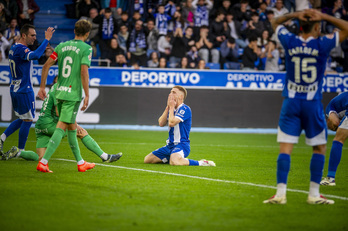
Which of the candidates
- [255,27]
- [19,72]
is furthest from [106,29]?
[19,72]

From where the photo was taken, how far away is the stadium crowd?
20.4 m

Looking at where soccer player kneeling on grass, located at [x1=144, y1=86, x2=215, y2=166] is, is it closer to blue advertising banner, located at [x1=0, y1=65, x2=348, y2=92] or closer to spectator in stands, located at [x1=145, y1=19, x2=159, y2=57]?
blue advertising banner, located at [x1=0, y1=65, x2=348, y2=92]

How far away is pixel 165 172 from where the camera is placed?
27.6 ft

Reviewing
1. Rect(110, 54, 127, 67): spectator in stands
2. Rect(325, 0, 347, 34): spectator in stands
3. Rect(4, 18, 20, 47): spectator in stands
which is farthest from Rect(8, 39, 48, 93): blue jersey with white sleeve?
Rect(325, 0, 347, 34): spectator in stands

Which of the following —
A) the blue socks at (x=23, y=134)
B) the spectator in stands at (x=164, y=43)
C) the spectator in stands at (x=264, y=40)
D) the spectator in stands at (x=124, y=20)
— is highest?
the spectator in stands at (x=124, y=20)

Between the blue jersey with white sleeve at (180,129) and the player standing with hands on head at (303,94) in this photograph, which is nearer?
the player standing with hands on head at (303,94)

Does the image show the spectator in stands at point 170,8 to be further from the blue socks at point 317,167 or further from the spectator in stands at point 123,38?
the blue socks at point 317,167

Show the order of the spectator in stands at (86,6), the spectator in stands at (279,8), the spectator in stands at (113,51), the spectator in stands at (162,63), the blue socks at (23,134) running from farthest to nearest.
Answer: the spectator in stands at (279,8) < the spectator in stands at (86,6) < the spectator in stands at (113,51) < the spectator in stands at (162,63) < the blue socks at (23,134)

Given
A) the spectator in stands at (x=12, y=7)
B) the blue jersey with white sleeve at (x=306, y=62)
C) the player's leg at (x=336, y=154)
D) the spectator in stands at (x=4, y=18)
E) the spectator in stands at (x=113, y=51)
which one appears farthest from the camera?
the spectator in stands at (x=12, y=7)

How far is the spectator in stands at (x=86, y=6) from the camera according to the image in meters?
21.5

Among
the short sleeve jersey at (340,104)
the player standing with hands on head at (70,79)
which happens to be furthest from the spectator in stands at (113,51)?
the short sleeve jersey at (340,104)

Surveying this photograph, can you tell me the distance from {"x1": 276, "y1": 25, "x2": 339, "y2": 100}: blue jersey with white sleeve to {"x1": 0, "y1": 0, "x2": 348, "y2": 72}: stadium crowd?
1368cm

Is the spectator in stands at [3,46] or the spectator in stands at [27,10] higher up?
the spectator in stands at [27,10]

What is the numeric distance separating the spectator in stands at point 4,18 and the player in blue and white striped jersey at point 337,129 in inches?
589
